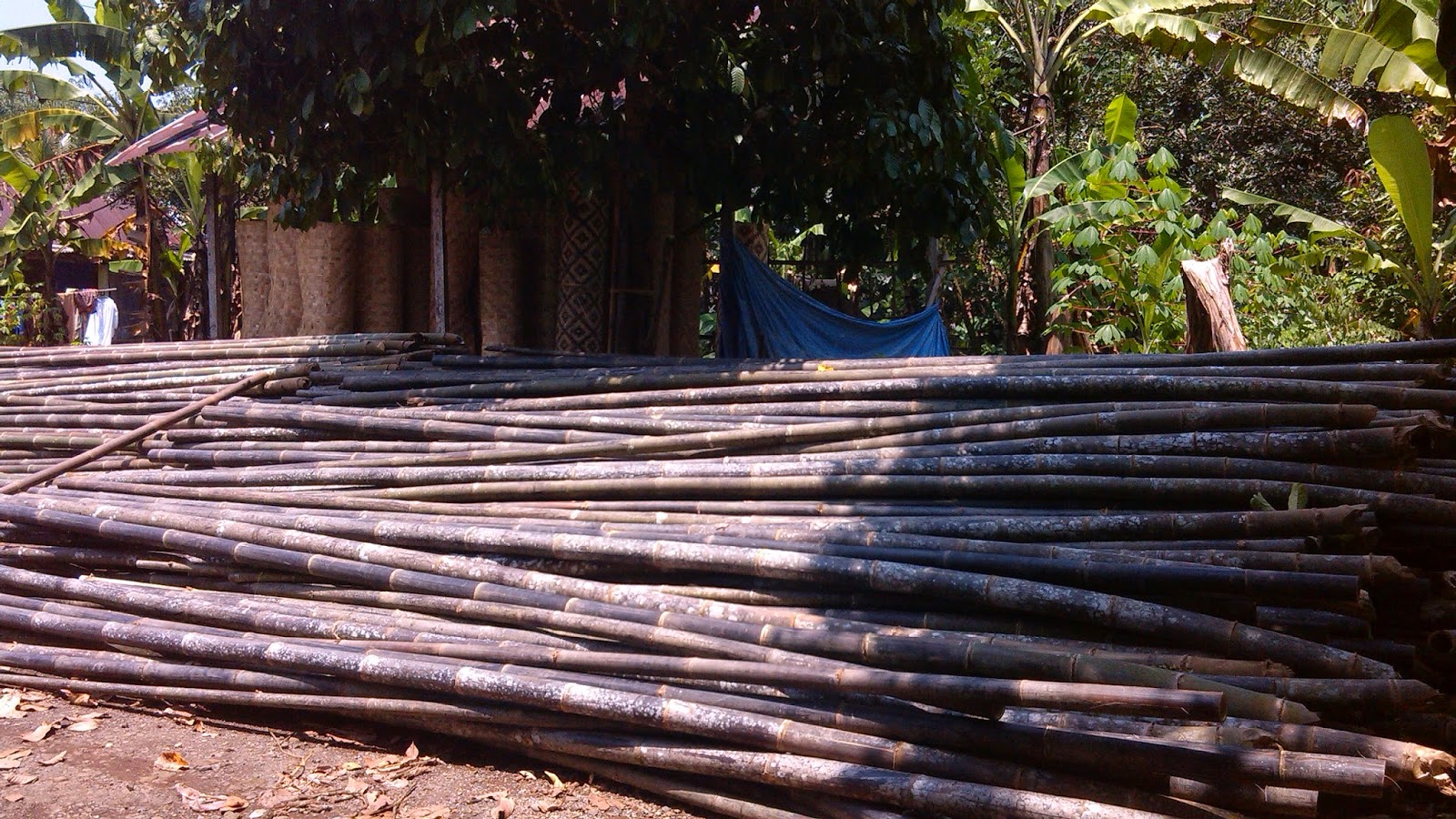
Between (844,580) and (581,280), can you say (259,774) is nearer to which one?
(844,580)

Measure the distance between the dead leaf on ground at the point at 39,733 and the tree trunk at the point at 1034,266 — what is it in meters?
7.60

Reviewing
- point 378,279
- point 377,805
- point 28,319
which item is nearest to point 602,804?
point 377,805

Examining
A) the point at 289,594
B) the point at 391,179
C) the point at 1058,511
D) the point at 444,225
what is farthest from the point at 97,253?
the point at 1058,511

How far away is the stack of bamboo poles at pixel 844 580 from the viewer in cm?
253

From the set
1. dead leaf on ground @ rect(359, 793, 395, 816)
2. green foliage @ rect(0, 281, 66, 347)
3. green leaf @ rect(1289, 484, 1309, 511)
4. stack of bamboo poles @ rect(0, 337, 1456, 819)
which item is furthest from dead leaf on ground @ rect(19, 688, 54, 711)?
green foliage @ rect(0, 281, 66, 347)

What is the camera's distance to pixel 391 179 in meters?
9.12

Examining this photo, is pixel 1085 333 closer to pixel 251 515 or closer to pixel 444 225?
pixel 444 225

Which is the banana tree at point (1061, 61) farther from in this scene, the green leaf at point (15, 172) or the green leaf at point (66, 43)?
the green leaf at point (15, 172)

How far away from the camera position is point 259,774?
10.7 feet

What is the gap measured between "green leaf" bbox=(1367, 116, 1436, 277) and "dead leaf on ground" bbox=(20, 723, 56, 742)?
678 cm

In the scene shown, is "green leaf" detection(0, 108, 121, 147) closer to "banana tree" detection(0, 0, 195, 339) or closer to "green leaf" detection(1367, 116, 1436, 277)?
"banana tree" detection(0, 0, 195, 339)

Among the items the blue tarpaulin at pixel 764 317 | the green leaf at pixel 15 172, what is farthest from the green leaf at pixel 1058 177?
the green leaf at pixel 15 172

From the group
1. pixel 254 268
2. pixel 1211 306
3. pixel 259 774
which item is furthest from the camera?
pixel 254 268

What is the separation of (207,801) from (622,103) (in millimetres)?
5113
